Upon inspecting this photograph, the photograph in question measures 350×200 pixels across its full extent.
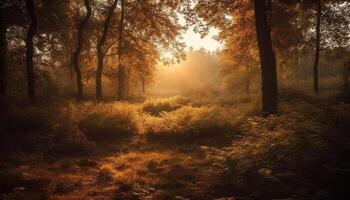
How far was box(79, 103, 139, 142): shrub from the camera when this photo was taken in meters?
15.1

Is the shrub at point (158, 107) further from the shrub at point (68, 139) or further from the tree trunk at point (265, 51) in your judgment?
the shrub at point (68, 139)

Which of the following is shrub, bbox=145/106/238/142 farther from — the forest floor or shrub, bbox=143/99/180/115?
shrub, bbox=143/99/180/115

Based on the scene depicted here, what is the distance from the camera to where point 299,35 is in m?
33.7

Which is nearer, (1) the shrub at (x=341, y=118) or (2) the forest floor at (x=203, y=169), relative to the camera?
(2) the forest floor at (x=203, y=169)

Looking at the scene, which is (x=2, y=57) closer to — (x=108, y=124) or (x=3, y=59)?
(x=3, y=59)

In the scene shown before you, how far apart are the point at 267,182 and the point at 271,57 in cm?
855

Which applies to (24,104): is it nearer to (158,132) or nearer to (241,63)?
(158,132)

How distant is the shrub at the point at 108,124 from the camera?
15.1m

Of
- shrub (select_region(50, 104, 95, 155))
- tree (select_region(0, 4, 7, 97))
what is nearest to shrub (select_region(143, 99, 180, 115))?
tree (select_region(0, 4, 7, 97))

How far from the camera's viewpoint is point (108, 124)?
1531 cm

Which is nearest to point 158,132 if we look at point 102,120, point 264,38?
point 102,120

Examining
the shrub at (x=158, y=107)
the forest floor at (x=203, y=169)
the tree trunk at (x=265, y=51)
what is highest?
the tree trunk at (x=265, y=51)

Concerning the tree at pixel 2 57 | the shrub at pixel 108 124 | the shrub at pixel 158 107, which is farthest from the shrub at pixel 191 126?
the shrub at pixel 158 107

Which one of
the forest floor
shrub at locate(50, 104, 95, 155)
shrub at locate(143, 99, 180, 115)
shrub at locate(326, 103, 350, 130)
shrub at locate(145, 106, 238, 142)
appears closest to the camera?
the forest floor
